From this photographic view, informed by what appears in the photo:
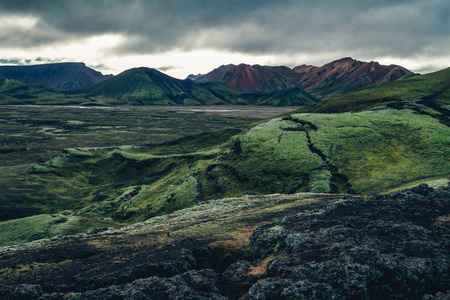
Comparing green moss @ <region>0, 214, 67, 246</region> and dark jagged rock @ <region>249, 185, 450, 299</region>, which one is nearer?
dark jagged rock @ <region>249, 185, 450, 299</region>

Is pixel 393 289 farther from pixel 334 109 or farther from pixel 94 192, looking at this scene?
pixel 334 109

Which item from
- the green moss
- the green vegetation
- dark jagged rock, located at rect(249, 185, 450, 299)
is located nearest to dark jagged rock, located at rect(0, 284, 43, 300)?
Result: dark jagged rock, located at rect(249, 185, 450, 299)

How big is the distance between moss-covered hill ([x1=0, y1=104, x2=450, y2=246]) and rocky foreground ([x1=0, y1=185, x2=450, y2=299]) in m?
28.0

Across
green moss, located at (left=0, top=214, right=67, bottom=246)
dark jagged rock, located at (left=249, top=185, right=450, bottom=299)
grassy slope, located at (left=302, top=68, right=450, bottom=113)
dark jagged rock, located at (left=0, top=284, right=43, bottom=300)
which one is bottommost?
green moss, located at (left=0, top=214, right=67, bottom=246)

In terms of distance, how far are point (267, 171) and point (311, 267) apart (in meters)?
44.5

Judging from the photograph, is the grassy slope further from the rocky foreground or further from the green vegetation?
the rocky foreground

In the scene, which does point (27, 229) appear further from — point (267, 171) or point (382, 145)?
point (382, 145)

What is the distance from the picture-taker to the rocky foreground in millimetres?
16750

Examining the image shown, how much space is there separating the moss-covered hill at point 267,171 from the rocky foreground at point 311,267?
92.0 feet

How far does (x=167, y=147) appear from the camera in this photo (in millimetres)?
125812

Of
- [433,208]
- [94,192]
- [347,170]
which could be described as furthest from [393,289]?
[94,192]

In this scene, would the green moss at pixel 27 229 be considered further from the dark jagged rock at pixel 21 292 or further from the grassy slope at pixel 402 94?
the grassy slope at pixel 402 94

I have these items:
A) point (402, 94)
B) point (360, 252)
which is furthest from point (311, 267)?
point (402, 94)

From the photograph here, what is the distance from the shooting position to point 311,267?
→ 18516 mm
